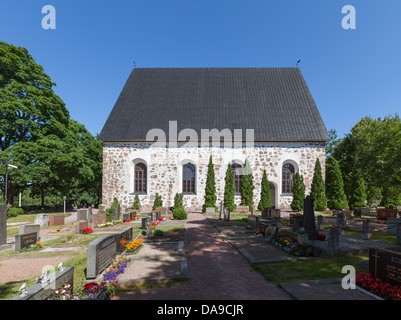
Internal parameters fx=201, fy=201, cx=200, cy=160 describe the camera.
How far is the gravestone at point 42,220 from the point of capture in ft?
42.4

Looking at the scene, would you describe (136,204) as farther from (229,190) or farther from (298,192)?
(298,192)

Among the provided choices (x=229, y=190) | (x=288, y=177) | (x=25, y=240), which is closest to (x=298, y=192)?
(x=288, y=177)

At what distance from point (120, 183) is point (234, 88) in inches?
609

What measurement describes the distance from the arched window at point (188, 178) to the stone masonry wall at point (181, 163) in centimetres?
52

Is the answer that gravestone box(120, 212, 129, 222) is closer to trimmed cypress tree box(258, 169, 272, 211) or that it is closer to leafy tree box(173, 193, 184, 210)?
leafy tree box(173, 193, 184, 210)

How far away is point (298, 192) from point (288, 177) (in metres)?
1.78

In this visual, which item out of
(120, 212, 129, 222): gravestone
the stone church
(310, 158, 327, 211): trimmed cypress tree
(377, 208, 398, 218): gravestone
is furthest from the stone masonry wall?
(377, 208, 398, 218): gravestone

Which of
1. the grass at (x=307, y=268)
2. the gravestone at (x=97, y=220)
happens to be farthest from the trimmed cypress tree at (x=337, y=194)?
the gravestone at (x=97, y=220)

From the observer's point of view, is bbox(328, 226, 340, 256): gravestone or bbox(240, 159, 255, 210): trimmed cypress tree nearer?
bbox(328, 226, 340, 256): gravestone

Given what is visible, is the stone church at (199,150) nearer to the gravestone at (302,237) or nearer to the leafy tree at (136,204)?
the leafy tree at (136,204)

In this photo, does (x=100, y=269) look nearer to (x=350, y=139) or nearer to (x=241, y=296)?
(x=241, y=296)

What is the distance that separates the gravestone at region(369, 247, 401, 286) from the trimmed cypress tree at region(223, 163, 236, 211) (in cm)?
1286

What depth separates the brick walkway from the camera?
4.23 metres
